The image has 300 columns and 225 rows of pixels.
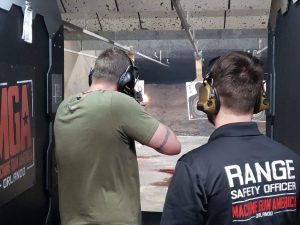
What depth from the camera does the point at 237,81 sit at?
0.99 m

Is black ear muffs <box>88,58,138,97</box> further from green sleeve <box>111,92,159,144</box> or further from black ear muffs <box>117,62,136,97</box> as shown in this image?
green sleeve <box>111,92,159,144</box>

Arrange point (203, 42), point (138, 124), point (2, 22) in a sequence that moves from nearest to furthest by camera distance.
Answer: point (138, 124) → point (2, 22) → point (203, 42)

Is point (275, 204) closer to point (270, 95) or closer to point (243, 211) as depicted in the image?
point (243, 211)

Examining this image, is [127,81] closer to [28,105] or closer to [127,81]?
[127,81]

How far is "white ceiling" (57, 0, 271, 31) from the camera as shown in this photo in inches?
142

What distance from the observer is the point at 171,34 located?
464cm

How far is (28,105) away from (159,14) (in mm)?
2403

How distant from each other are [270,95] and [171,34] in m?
2.76

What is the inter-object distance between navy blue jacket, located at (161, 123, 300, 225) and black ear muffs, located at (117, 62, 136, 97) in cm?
65

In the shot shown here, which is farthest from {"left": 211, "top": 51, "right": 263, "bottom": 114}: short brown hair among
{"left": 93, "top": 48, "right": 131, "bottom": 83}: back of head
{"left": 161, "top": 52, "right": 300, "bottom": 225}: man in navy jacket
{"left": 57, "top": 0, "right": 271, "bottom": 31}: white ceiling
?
{"left": 57, "top": 0, "right": 271, "bottom": 31}: white ceiling

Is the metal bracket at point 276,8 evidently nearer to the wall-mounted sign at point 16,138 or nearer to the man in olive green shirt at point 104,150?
the man in olive green shirt at point 104,150

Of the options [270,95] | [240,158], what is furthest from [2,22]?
[270,95]

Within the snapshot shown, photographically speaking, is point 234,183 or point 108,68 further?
point 108,68

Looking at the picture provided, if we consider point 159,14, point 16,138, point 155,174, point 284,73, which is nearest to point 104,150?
point 16,138
